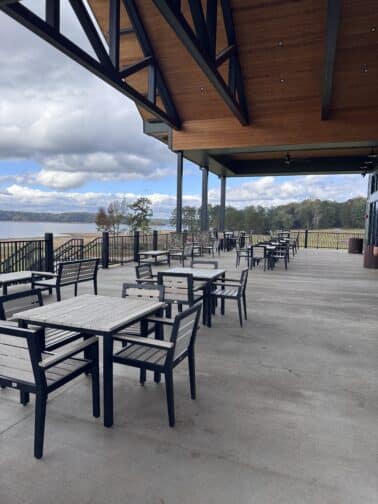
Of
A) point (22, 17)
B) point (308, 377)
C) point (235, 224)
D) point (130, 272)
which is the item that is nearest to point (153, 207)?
point (235, 224)

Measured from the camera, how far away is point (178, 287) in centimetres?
379

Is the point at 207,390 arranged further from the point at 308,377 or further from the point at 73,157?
the point at 73,157

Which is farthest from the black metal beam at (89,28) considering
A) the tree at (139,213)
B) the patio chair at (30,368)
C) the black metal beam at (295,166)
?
the tree at (139,213)

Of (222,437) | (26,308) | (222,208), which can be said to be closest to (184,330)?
(222,437)

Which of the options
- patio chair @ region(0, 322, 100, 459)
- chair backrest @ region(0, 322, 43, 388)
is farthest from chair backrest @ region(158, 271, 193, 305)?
chair backrest @ region(0, 322, 43, 388)

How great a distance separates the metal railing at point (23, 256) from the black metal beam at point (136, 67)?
359 cm

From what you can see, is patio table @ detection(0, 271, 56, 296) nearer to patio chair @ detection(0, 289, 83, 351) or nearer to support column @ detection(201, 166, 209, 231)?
patio chair @ detection(0, 289, 83, 351)

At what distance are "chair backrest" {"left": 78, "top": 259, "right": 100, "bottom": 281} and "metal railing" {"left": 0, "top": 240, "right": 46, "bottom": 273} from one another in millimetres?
1864

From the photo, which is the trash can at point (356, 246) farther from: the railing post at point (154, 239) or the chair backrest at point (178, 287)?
the chair backrest at point (178, 287)

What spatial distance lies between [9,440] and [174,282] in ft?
7.32

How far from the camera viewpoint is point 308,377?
275cm

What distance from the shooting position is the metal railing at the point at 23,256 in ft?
22.1

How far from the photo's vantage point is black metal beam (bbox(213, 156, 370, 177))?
564 inches

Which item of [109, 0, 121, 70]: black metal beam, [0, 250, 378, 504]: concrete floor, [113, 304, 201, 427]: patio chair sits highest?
[109, 0, 121, 70]: black metal beam
